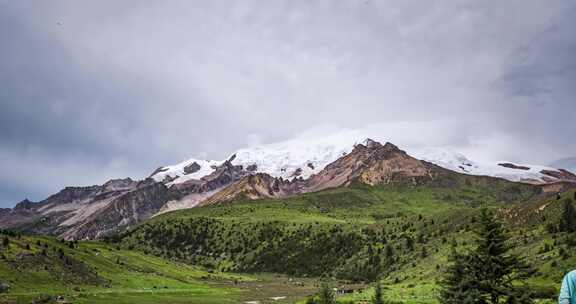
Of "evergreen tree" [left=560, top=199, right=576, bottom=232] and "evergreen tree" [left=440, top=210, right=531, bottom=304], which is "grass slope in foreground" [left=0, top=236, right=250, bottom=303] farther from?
"evergreen tree" [left=560, top=199, right=576, bottom=232]

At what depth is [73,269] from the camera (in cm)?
8775

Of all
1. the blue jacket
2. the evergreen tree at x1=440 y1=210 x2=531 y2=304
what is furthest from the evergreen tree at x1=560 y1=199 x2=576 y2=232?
the blue jacket

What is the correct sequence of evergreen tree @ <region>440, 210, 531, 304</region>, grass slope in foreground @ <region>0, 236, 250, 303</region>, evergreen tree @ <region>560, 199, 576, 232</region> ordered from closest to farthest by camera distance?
evergreen tree @ <region>440, 210, 531, 304</region>
grass slope in foreground @ <region>0, 236, 250, 303</region>
evergreen tree @ <region>560, 199, 576, 232</region>

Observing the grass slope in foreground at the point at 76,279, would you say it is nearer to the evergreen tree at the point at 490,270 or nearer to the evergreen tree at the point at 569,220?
the evergreen tree at the point at 490,270

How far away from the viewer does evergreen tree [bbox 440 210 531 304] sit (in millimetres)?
30047

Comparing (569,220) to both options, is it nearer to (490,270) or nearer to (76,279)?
(490,270)

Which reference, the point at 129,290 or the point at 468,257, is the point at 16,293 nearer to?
the point at 129,290

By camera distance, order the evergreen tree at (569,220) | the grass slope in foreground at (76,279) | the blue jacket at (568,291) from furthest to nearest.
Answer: the evergreen tree at (569,220) → the grass slope in foreground at (76,279) → the blue jacket at (568,291)

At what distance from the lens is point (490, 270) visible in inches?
1212

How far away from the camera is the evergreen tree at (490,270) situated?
98.6 ft

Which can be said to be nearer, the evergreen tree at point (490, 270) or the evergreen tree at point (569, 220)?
the evergreen tree at point (490, 270)

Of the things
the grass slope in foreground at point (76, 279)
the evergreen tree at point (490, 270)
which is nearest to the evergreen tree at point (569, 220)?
the evergreen tree at point (490, 270)

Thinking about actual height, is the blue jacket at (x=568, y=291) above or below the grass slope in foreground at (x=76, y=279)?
above

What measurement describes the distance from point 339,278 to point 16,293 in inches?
4717
